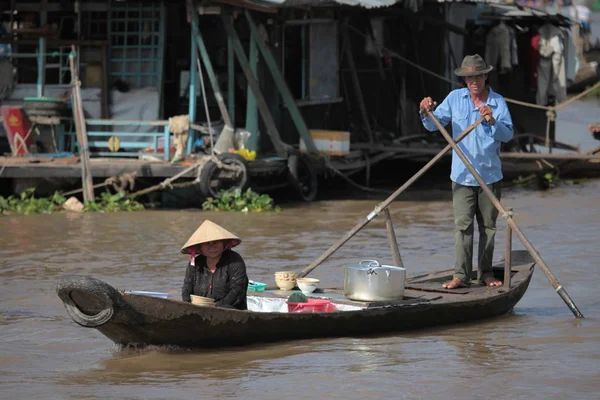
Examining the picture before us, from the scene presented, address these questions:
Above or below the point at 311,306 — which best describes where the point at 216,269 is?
above

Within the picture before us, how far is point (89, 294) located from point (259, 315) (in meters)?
1.01

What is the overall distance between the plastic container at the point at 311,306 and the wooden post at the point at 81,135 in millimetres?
6013

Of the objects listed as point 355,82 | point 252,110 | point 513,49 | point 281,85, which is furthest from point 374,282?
point 513,49

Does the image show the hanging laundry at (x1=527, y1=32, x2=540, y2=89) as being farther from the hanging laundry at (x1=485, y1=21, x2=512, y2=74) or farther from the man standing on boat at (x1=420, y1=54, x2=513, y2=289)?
the man standing on boat at (x1=420, y1=54, x2=513, y2=289)

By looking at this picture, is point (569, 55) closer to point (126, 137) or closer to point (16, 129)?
point (126, 137)

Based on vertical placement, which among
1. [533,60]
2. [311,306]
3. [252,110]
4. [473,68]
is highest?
[533,60]

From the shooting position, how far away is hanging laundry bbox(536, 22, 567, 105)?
1777 centimetres

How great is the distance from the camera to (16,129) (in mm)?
12773

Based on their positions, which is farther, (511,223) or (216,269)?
(511,223)

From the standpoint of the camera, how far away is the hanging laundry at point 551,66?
699 inches

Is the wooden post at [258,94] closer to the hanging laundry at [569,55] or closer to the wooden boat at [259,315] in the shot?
the wooden boat at [259,315]

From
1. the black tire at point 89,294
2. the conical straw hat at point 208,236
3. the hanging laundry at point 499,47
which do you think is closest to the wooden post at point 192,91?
the hanging laundry at point 499,47

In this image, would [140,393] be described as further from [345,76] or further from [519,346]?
[345,76]

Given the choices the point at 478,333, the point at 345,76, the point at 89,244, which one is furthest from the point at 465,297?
the point at 345,76
